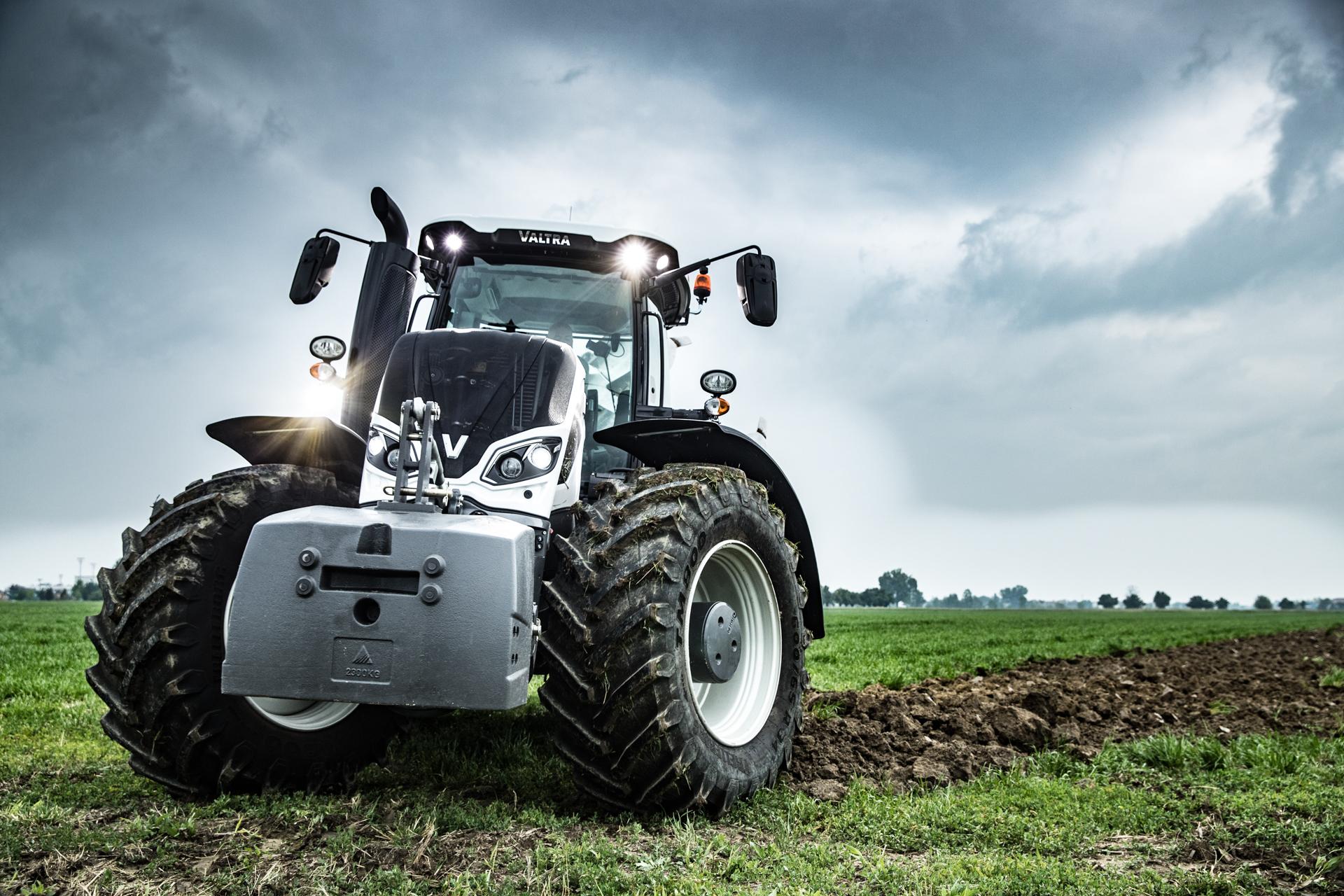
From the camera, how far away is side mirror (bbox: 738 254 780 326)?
4781 mm

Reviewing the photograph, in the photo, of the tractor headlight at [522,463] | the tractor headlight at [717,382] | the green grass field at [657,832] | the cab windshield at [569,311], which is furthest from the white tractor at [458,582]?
the tractor headlight at [717,382]

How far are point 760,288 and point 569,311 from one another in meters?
1.17

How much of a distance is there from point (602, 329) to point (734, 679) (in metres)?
2.06

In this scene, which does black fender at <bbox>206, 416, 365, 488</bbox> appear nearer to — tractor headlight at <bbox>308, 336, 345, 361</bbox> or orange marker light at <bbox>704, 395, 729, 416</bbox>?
tractor headlight at <bbox>308, 336, 345, 361</bbox>

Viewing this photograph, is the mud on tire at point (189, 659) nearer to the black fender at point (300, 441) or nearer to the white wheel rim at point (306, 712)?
the white wheel rim at point (306, 712)

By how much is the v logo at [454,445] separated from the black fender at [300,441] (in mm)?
636

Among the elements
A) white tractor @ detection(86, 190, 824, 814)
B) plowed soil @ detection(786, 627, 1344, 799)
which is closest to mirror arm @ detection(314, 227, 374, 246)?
white tractor @ detection(86, 190, 824, 814)

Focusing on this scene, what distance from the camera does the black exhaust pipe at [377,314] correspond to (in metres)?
5.05

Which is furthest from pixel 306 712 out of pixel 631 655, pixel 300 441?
pixel 631 655

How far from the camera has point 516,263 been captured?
5.49 m

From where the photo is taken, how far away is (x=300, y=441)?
4.49 m

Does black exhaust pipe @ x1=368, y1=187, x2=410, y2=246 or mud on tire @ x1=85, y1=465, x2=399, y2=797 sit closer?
mud on tire @ x1=85, y1=465, x2=399, y2=797

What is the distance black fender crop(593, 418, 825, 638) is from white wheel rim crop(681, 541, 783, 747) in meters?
0.34

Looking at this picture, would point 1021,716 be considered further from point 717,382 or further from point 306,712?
point 306,712
